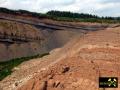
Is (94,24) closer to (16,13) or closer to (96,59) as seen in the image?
(16,13)

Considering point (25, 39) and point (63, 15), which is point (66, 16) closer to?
point (63, 15)

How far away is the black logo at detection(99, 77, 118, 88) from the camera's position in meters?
33.2

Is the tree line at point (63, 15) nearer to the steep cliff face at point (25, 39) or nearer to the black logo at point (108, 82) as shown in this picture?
the steep cliff face at point (25, 39)

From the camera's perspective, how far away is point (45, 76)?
36.0 m

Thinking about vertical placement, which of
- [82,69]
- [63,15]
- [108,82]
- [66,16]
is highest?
[82,69]

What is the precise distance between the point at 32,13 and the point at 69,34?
829 centimetres

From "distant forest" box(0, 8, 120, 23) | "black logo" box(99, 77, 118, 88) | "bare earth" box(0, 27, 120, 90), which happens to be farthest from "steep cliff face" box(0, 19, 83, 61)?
"black logo" box(99, 77, 118, 88)

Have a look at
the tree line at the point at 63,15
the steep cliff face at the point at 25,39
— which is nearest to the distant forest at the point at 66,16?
the tree line at the point at 63,15

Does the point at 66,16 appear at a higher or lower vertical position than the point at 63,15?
lower

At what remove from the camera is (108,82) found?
1312 inches

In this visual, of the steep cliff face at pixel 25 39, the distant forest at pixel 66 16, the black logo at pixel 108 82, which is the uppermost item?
the black logo at pixel 108 82

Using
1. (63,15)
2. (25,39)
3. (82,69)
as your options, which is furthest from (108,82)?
(63,15)

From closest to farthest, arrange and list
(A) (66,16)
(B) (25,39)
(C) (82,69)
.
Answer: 1. (C) (82,69)
2. (B) (25,39)
3. (A) (66,16)

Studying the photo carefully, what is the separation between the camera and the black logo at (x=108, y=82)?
33.2 m
